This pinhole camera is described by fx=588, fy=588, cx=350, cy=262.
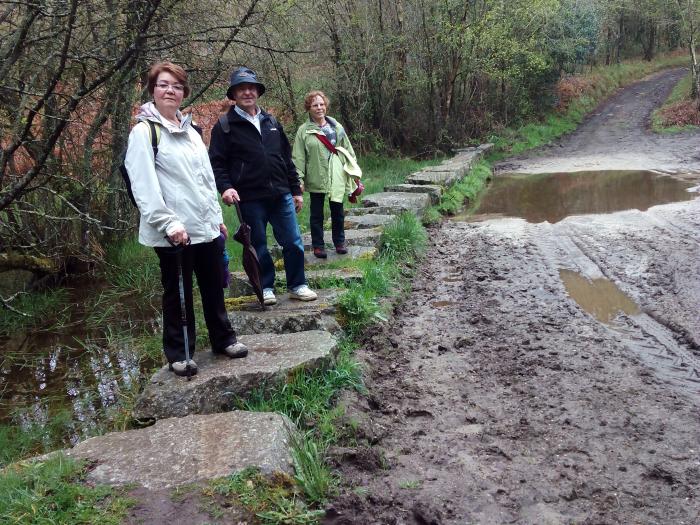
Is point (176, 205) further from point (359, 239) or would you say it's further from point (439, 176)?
point (439, 176)

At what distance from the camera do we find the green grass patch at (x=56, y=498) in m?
2.45

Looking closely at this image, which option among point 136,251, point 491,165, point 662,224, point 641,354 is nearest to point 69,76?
point 136,251

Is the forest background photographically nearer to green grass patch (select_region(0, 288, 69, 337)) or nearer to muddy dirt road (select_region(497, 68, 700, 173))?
green grass patch (select_region(0, 288, 69, 337))

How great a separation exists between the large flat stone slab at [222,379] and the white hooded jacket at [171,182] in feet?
2.68

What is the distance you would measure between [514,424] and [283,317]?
1865 mm

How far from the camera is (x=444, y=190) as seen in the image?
33.6ft

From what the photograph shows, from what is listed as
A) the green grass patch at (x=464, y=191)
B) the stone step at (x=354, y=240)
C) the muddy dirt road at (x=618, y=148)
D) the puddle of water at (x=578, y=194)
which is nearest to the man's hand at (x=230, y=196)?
the stone step at (x=354, y=240)

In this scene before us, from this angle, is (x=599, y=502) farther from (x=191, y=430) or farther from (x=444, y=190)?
(x=444, y=190)

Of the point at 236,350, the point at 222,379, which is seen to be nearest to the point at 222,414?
the point at 222,379

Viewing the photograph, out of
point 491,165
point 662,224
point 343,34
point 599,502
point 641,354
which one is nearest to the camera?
point 599,502

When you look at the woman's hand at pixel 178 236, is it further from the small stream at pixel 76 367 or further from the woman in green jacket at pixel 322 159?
the woman in green jacket at pixel 322 159

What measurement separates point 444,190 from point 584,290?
4.91 meters

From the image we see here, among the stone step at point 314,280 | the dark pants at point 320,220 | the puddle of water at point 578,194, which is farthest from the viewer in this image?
the puddle of water at point 578,194

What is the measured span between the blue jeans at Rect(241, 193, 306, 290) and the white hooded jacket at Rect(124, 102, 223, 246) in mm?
983
